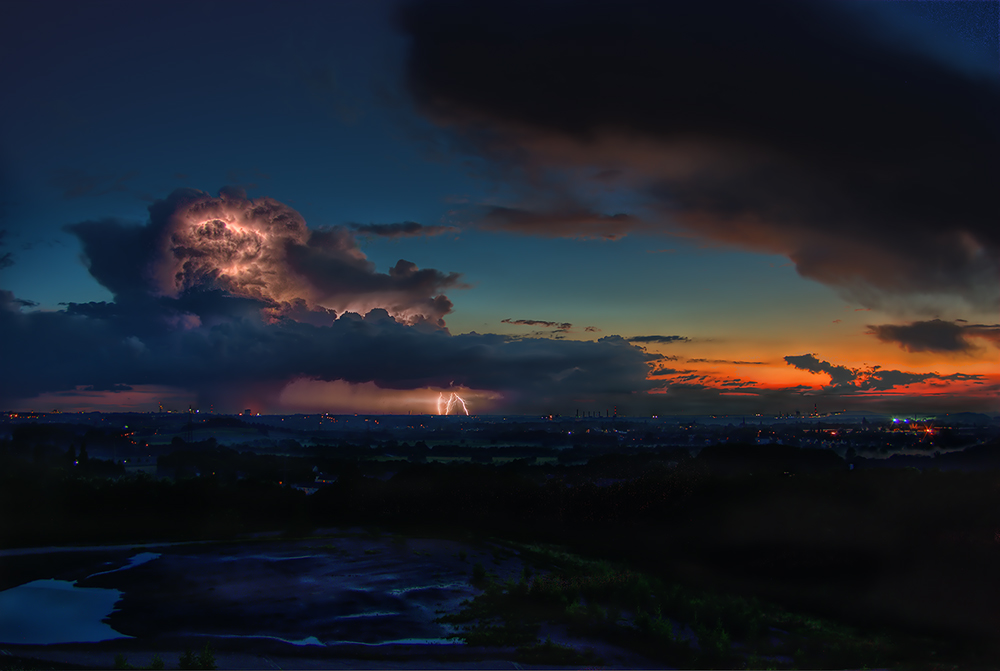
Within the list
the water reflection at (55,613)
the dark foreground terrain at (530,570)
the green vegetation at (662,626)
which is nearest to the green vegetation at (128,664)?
the dark foreground terrain at (530,570)

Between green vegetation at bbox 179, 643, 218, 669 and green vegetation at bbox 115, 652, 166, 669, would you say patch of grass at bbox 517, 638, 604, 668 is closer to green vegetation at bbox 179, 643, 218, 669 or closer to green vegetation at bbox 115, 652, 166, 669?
green vegetation at bbox 179, 643, 218, 669

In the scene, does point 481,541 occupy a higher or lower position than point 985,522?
lower

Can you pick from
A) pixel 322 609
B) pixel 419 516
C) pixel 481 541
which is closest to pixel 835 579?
pixel 481 541

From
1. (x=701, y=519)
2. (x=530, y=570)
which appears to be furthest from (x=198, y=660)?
(x=701, y=519)

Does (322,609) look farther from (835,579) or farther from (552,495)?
(552,495)

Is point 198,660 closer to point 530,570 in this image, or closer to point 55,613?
point 55,613

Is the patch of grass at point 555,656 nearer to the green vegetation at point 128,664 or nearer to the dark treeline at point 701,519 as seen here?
the green vegetation at point 128,664

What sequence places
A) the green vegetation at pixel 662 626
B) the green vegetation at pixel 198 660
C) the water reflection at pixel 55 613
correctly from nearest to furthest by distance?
the green vegetation at pixel 198 660 < the green vegetation at pixel 662 626 < the water reflection at pixel 55 613

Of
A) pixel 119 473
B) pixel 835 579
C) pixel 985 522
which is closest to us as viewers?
pixel 985 522
